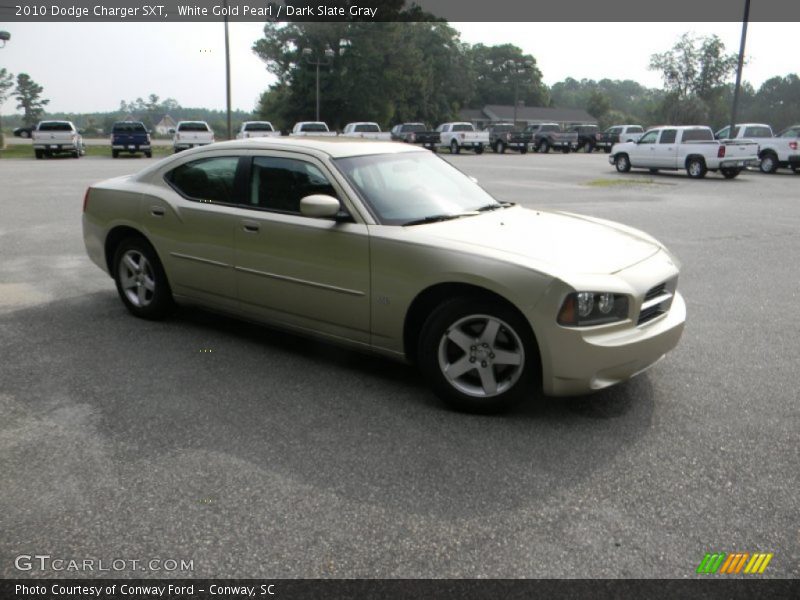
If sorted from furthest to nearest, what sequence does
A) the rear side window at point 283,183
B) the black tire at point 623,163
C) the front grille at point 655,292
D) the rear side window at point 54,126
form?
the rear side window at point 54,126, the black tire at point 623,163, the rear side window at point 283,183, the front grille at point 655,292

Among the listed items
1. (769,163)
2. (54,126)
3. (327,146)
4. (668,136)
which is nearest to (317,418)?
(327,146)

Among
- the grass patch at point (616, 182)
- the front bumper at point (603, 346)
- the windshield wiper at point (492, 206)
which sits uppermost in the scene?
the windshield wiper at point (492, 206)

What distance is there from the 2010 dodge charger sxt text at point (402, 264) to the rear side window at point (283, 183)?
12 millimetres

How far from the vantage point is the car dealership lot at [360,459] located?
115 inches

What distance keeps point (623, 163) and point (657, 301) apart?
2524 cm

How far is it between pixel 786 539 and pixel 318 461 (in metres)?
2.14

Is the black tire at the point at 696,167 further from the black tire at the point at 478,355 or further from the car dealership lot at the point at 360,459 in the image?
the black tire at the point at 478,355

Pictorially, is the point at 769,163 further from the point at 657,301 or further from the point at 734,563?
the point at 734,563

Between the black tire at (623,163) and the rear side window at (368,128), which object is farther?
the rear side window at (368,128)

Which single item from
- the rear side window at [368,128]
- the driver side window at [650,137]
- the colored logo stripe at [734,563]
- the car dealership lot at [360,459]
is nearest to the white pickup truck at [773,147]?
the driver side window at [650,137]

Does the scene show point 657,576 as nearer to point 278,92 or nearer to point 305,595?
point 305,595

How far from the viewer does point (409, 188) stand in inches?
200

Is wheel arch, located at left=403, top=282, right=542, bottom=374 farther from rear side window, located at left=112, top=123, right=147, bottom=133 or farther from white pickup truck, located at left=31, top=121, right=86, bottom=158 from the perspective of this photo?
rear side window, located at left=112, top=123, right=147, bottom=133

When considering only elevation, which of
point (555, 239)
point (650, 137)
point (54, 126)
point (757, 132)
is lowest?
point (555, 239)
